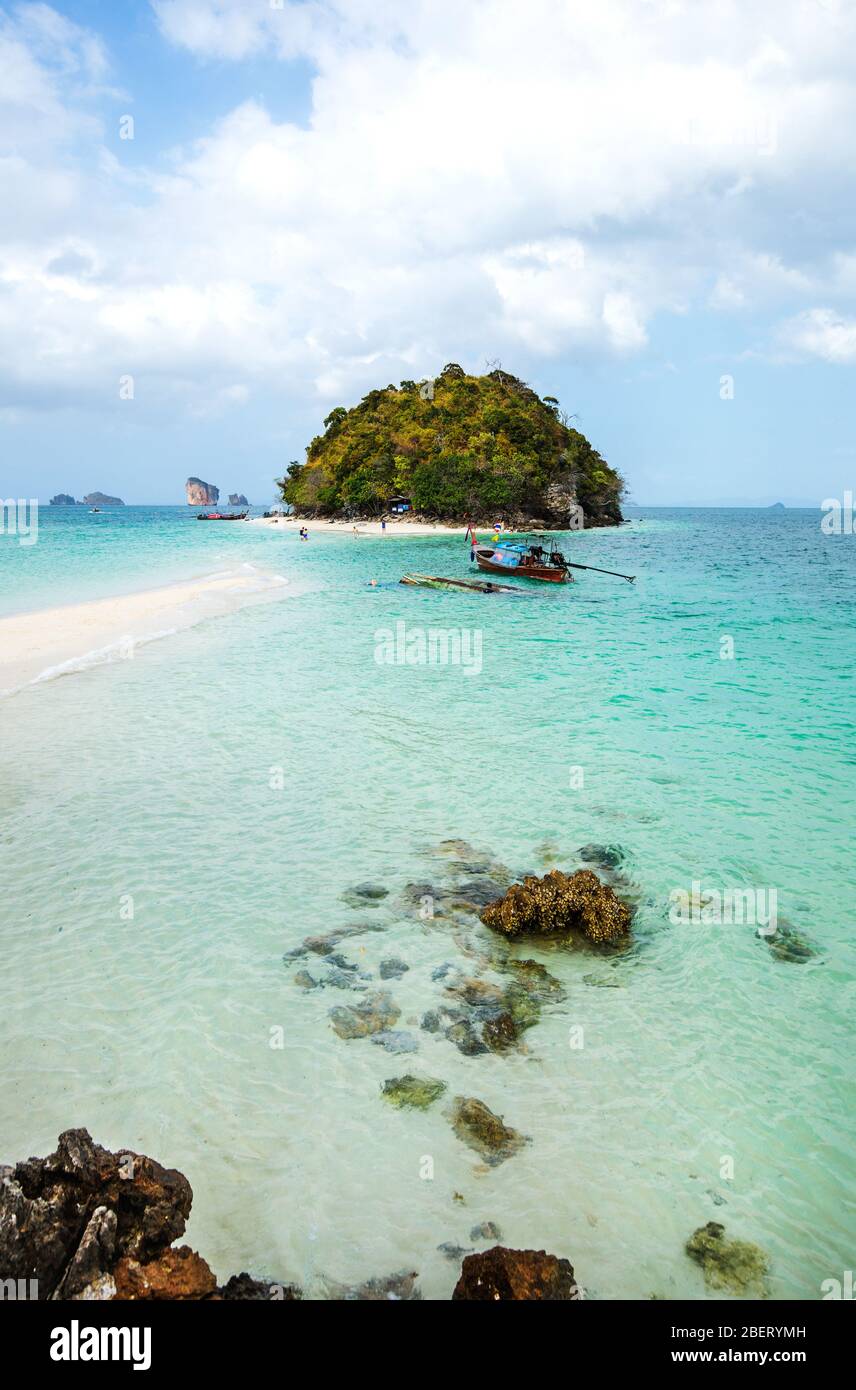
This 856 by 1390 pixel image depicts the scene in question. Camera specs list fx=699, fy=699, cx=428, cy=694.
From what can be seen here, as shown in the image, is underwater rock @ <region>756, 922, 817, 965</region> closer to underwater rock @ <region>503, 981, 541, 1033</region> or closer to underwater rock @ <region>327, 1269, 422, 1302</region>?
underwater rock @ <region>503, 981, 541, 1033</region>

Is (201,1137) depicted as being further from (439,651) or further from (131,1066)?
(439,651)

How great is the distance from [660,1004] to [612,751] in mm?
6873

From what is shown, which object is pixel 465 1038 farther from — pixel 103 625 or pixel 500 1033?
pixel 103 625

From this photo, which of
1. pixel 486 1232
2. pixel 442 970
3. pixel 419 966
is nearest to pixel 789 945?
pixel 442 970

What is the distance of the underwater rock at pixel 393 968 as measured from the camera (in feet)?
21.9

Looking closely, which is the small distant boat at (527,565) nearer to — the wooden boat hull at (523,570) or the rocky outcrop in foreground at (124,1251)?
the wooden boat hull at (523,570)

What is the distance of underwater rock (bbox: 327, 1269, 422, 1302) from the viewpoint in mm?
3959

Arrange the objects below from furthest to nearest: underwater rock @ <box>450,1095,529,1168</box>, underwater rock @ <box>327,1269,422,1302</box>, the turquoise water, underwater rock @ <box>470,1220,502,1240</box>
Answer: underwater rock @ <box>450,1095,529,1168</box> < the turquoise water < underwater rock @ <box>470,1220,502,1240</box> < underwater rock @ <box>327,1269,422,1302</box>

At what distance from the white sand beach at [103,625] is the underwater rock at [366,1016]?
1357 centimetres

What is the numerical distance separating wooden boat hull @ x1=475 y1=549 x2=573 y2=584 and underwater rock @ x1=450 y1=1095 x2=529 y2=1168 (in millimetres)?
35229

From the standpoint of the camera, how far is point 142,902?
7.87 metres

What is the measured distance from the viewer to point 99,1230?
3660mm

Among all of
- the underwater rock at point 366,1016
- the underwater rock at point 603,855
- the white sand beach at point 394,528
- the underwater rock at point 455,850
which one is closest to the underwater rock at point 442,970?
the underwater rock at point 366,1016

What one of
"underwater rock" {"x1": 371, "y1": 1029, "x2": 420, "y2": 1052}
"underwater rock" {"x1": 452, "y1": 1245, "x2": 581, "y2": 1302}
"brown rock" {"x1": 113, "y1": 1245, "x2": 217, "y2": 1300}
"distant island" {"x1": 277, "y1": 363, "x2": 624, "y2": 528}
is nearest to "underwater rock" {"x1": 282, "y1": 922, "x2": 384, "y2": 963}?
"underwater rock" {"x1": 371, "y1": 1029, "x2": 420, "y2": 1052}
